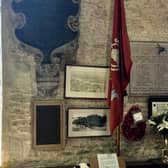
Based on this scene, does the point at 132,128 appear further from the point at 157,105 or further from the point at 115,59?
the point at 115,59

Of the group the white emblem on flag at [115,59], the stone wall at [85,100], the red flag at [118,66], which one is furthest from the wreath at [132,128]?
the white emblem on flag at [115,59]

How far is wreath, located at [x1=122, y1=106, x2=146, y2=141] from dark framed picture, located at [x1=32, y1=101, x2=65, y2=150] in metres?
0.54

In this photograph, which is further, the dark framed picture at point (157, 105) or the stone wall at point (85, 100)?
the dark framed picture at point (157, 105)

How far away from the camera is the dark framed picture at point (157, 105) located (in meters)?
2.84

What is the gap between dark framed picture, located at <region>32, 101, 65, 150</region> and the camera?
8.54 ft

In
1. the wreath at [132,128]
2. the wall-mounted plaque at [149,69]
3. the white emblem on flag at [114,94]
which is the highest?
the wall-mounted plaque at [149,69]

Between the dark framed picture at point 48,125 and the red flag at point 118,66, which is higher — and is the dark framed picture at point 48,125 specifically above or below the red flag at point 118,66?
below

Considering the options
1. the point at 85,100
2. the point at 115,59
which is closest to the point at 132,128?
the point at 85,100

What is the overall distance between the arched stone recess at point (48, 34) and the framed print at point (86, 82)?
0.09 meters

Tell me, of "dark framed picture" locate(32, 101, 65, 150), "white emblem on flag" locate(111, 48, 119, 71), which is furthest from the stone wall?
"white emblem on flag" locate(111, 48, 119, 71)

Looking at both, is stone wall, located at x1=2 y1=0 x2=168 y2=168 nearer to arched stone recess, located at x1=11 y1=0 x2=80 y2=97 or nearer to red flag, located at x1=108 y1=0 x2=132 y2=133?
arched stone recess, located at x1=11 y1=0 x2=80 y2=97

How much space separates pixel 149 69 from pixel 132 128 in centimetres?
54

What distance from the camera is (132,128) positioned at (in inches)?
108

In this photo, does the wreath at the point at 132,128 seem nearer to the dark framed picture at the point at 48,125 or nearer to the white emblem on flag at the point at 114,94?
the white emblem on flag at the point at 114,94
